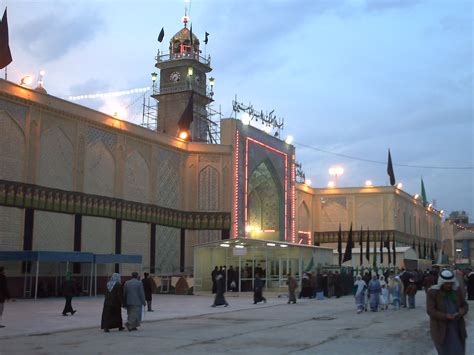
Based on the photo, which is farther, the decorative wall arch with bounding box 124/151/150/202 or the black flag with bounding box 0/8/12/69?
the decorative wall arch with bounding box 124/151/150/202

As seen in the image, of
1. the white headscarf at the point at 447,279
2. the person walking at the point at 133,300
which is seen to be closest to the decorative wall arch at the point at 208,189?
the person walking at the point at 133,300

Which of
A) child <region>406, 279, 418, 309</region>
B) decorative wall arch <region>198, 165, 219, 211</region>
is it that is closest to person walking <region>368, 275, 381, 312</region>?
child <region>406, 279, 418, 309</region>

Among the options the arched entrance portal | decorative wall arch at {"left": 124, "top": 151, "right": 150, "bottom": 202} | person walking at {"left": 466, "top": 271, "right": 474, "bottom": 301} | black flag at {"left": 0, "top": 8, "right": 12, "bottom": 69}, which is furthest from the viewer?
the arched entrance portal

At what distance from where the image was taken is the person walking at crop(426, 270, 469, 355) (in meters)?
7.11

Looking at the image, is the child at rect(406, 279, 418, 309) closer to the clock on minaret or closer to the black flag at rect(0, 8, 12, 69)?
the black flag at rect(0, 8, 12, 69)

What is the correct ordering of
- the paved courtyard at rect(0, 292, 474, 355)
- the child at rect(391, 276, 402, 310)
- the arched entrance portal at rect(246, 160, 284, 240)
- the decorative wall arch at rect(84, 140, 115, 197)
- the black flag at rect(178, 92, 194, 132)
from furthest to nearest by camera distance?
1. the arched entrance portal at rect(246, 160, 284, 240)
2. the black flag at rect(178, 92, 194, 132)
3. the decorative wall arch at rect(84, 140, 115, 197)
4. the child at rect(391, 276, 402, 310)
5. the paved courtyard at rect(0, 292, 474, 355)

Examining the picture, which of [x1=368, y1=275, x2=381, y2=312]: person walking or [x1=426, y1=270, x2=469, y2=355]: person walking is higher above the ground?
[x1=426, y1=270, x2=469, y2=355]: person walking

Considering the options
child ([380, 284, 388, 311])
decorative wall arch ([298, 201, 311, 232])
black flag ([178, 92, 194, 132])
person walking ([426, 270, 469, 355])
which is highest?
black flag ([178, 92, 194, 132])

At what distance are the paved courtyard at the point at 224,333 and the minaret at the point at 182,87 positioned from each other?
2769cm

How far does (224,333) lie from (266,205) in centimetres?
3146

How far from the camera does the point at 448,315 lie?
7.11 metres

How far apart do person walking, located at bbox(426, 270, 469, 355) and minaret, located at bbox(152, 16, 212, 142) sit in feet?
130

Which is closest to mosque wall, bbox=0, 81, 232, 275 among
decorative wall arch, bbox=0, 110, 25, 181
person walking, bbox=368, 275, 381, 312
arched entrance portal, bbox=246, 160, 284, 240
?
decorative wall arch, bbox=0, 110, 25, 181

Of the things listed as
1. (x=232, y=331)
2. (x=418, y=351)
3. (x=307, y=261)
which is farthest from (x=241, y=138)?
(x=418, y=351)
